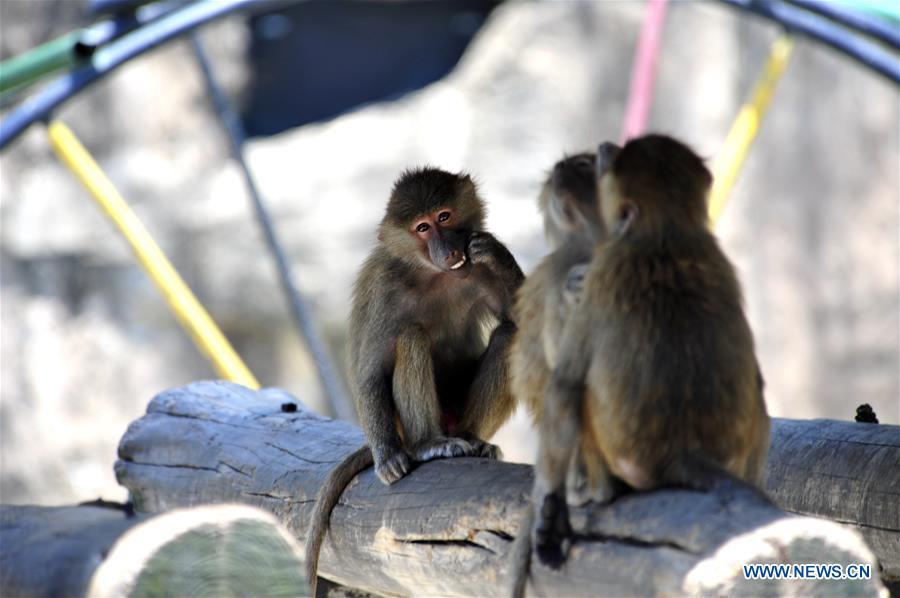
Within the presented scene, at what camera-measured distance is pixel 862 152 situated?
1034cm

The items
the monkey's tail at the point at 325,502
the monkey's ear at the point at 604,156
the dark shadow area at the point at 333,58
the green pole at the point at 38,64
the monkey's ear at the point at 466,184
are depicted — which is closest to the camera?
the monkey's ear at the point at 604,156

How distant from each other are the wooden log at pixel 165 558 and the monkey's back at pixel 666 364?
31.6 inches

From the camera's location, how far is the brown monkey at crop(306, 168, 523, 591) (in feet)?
12.3

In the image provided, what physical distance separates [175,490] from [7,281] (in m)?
5.42

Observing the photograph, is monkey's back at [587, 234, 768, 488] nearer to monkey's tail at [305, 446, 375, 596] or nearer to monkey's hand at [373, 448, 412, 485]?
monkey's hand at [373, 448, 412, 485]

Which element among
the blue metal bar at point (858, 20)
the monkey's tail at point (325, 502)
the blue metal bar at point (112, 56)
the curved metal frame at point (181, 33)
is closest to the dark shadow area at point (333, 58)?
the curved metal frame at point (181, 33)

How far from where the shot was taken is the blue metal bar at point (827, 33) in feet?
20.6

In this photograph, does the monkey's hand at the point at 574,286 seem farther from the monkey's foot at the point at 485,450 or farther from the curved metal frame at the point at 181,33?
the curved metal frame at the point at 181,33

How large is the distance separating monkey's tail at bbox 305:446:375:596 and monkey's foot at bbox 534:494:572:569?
1.20 m

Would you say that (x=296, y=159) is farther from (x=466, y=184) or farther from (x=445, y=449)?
(x=445, y=449)

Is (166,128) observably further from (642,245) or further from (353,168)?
(642,245)

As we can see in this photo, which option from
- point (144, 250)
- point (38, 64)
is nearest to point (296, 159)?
point (144, 250)

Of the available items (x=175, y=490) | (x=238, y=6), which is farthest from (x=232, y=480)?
(x=238, y=6)

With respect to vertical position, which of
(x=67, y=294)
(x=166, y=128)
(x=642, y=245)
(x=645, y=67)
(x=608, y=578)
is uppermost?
(x=166, y=128)
